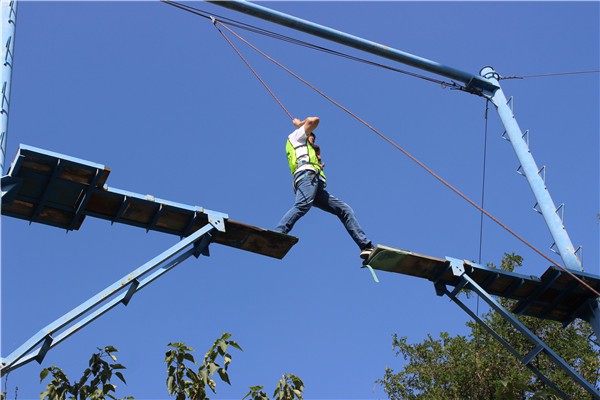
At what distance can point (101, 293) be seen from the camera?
880 centimetres

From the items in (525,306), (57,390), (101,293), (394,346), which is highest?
(394,346)

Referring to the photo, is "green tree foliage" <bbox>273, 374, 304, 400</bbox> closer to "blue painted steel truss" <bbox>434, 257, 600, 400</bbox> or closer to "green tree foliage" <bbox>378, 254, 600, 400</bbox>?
"blue painted steel truss" <bbox>434, 257, 600, 400</bbox>

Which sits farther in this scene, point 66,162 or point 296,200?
point 296,200

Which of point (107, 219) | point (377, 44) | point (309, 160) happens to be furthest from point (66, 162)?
point (377, 44)

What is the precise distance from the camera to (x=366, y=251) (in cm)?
1055

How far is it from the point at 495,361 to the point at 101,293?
13.5 meters

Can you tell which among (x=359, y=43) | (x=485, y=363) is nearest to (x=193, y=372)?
(x=359, y=43)

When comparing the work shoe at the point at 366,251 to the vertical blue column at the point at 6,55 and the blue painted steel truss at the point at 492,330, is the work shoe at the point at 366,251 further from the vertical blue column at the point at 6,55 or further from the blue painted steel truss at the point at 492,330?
the vertical blue column at the point at 6,55

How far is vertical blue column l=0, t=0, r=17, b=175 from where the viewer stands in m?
8.30

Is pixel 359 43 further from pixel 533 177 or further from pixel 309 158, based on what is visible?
pixel 533 177

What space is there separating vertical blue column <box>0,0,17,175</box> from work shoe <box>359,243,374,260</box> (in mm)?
4097

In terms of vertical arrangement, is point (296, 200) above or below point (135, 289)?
above

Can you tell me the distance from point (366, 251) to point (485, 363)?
10815 mm

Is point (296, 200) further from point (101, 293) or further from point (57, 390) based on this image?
point (57, 390)
